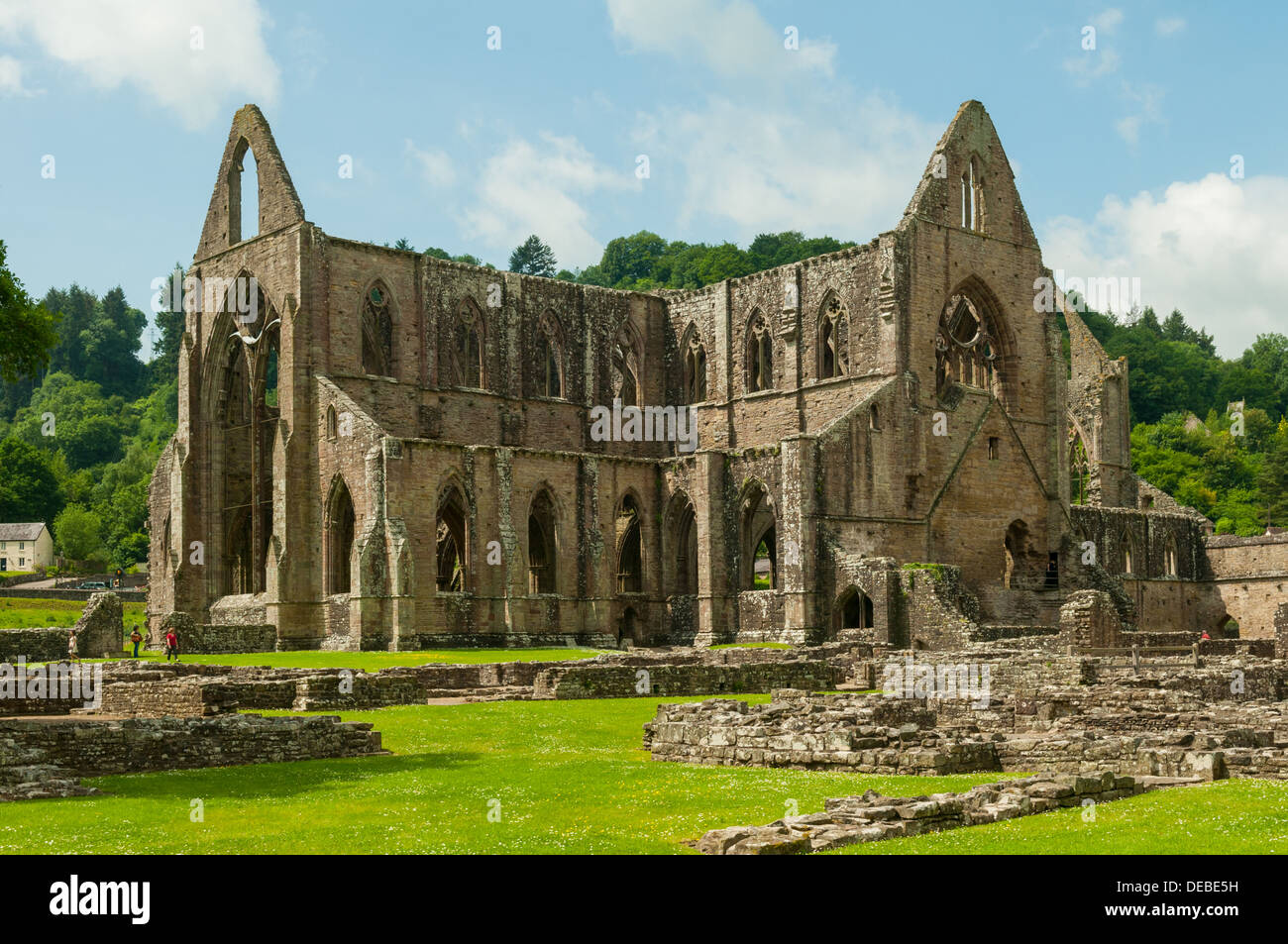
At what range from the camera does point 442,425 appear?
2295 inches

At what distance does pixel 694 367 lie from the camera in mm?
64750

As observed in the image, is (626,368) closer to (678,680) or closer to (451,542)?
(451,542)

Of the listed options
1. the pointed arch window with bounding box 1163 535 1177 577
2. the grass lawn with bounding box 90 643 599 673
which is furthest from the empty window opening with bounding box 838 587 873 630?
the pointed arch window with bounding box 1163 535 1177 577

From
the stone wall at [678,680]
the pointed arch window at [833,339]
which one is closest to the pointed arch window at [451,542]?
the pointed arch window at [833,339]

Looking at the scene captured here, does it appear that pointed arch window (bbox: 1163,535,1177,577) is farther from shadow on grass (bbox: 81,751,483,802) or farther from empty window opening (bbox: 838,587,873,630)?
shadow on grass (bbox: 81,751,483,802)

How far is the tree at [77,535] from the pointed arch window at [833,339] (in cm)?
6884

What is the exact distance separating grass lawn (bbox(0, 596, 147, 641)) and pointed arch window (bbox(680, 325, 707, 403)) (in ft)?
77.9

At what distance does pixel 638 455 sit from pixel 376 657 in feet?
66.8

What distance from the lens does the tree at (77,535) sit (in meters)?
111

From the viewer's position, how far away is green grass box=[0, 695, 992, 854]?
14.0 metres

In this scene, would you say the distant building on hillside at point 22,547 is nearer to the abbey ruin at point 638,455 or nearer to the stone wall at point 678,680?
the abbey ruin at point 638,455

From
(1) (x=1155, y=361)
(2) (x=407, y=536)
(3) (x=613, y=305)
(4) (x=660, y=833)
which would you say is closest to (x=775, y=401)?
(3) (x=613, y=305)
